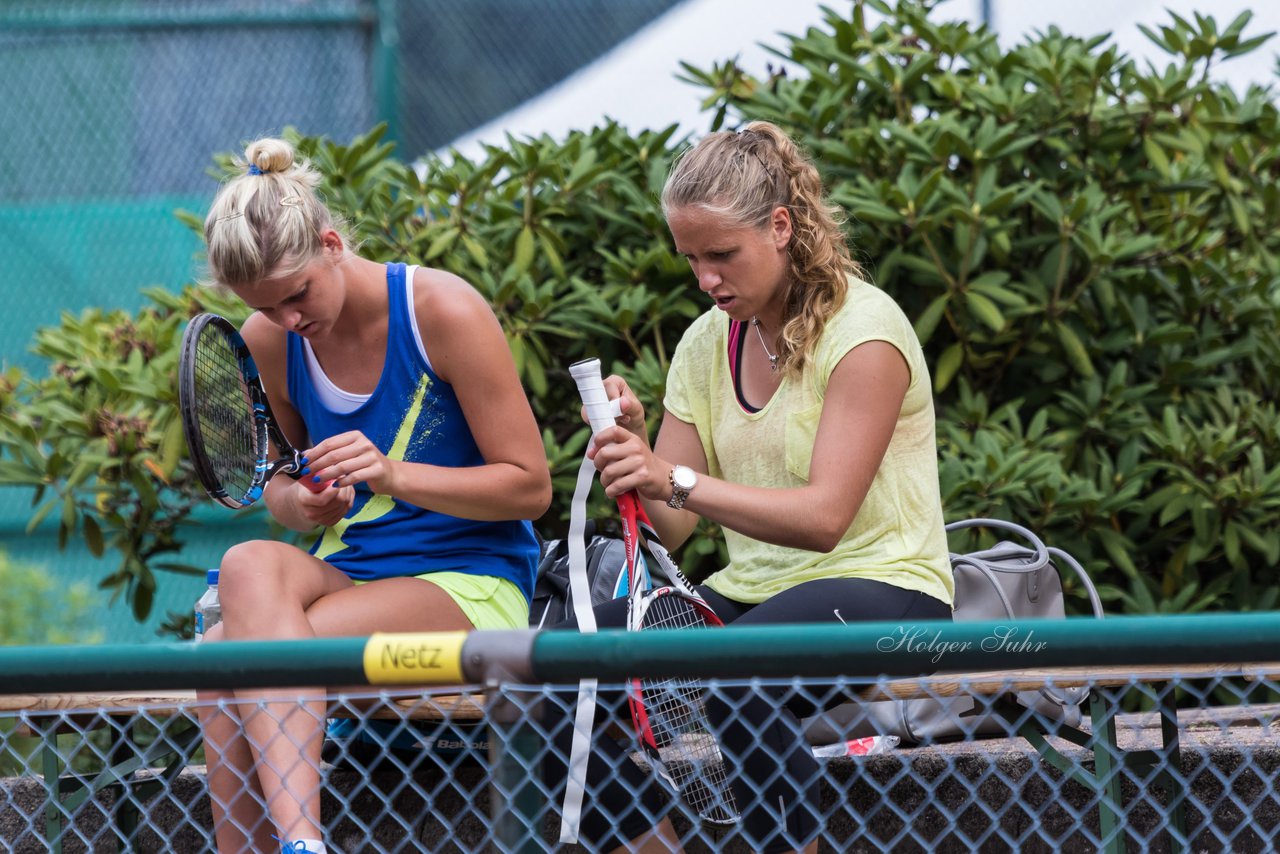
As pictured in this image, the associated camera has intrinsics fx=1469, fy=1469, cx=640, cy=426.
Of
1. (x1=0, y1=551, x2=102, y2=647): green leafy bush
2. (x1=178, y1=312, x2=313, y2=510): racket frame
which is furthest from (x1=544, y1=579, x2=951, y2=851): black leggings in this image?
(x1=0, y1=551, x2=102, y2=647): green leafy bush

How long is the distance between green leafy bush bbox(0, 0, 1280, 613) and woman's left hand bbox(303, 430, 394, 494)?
3.37ft

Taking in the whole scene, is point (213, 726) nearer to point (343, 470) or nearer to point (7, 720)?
point (343, 470)

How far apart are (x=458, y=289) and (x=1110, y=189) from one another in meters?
1.98

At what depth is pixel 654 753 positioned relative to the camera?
2281mm

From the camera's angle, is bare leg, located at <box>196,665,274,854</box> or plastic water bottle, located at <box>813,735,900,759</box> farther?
plastic water bottle, located at <box>813,735,900,759</box>

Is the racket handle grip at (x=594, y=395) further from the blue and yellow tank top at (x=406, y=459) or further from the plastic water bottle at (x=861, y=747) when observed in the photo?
the plastic water bottle at (x=861, y=747)

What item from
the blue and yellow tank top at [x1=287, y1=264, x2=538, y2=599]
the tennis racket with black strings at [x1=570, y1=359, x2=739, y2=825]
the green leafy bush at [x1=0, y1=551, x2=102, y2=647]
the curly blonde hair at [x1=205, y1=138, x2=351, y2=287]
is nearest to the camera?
the tennis racket with black strings at [x1=570, y1=359, x2=739, y2=825]

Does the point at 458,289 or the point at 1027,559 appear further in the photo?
the point at 1027,559

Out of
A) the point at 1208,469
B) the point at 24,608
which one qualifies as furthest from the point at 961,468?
the point at 24,608

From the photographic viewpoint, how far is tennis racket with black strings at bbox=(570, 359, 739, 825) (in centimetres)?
236

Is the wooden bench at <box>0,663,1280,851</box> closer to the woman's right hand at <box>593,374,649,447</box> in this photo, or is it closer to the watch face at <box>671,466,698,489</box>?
the watch face at <box>671,466,698,489</box>

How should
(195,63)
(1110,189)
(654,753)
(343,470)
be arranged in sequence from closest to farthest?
1. (654,753)
2. (343,470)
3. (1110,189)
4. (195,63)

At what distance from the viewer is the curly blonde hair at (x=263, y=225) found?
248cm

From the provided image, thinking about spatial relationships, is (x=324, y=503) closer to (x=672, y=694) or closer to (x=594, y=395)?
(x=594, y=395)
